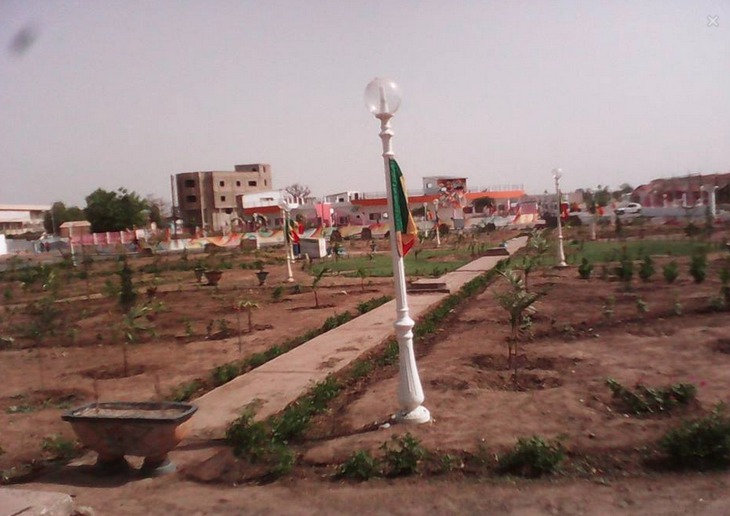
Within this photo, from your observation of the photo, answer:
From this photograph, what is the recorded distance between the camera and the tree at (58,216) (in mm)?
82562

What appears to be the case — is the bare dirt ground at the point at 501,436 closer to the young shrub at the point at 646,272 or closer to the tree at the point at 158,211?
the young shrub at the point at 646,272

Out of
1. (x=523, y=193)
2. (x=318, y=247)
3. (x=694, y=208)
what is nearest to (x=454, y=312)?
(x=318, y=247)

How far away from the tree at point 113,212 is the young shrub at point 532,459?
67.0 meters

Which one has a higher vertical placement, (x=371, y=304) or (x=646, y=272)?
(x=646, y=272)

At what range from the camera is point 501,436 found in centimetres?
587

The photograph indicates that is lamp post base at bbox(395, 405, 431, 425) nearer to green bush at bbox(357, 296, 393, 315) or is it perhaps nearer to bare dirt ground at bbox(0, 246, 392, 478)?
bare dirt ground at bbox(0, 246, 392, 478)

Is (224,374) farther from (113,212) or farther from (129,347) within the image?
(113,212)

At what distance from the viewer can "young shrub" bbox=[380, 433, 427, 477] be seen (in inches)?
207

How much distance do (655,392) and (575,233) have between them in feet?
111

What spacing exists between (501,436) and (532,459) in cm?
73

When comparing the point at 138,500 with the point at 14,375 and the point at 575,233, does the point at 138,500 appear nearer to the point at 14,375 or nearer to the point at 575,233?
the point at 14,375

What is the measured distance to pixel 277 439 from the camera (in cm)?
622

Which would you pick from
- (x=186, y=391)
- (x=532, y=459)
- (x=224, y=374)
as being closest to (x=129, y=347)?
(x=224, y=374)

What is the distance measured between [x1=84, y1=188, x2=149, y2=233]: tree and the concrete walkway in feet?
193
